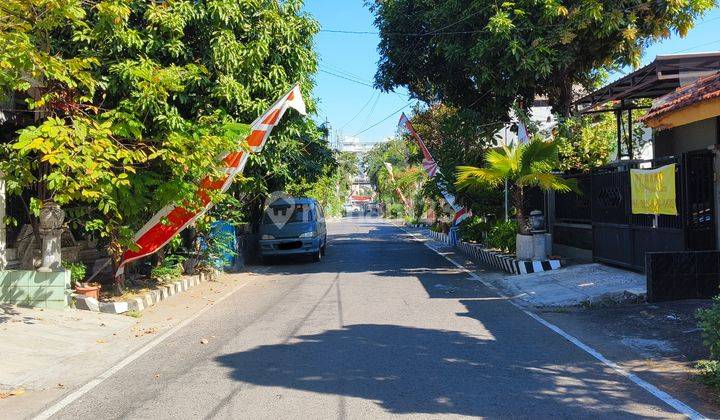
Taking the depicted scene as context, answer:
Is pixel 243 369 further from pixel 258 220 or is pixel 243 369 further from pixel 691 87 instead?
pixel 258 220

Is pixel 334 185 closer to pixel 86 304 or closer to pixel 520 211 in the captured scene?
pixel 520 211

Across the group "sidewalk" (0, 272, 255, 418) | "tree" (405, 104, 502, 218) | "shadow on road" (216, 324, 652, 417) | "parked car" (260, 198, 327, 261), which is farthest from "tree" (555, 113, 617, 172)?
"sidewalk" (0, 272, 255, 418)

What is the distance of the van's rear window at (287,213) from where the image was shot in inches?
727

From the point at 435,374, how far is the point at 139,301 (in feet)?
21.4

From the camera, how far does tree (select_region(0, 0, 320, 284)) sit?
8.31 meters

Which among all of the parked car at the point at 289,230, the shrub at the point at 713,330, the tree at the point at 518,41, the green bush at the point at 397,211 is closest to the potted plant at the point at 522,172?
the tree at the point at 518,41

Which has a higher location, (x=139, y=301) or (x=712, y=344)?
(x=712, y=344)

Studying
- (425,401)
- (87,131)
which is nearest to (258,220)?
(87,131)

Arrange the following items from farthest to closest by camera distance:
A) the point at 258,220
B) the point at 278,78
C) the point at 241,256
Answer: the point at 258,220 → the point at 241,256 → the point at 278,78

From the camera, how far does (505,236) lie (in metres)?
16.0

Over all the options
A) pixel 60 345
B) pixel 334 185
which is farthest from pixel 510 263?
pixel 334 185

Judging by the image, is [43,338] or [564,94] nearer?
[43,338]

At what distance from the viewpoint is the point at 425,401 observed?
203 inches

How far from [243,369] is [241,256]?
39.6 feet
